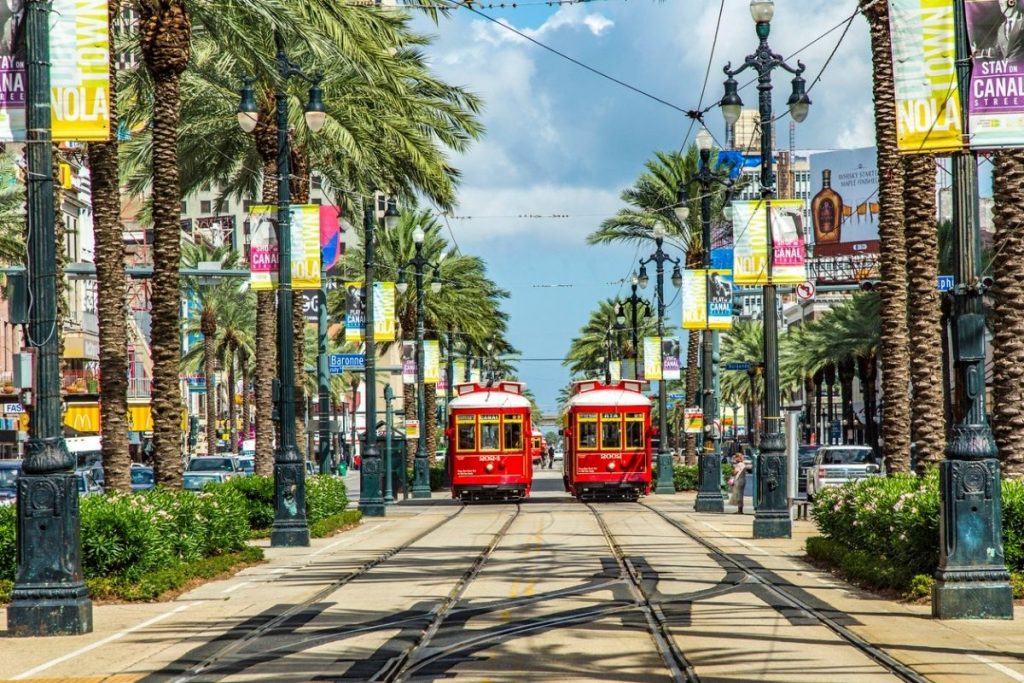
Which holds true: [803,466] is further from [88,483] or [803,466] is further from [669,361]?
[88,483]

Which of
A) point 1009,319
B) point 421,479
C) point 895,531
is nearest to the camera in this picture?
point 895,531

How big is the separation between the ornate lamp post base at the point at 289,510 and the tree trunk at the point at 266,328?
7.39 metres

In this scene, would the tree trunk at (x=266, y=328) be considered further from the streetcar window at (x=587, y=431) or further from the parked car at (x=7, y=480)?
the streetcar window at (x=587, y=431)

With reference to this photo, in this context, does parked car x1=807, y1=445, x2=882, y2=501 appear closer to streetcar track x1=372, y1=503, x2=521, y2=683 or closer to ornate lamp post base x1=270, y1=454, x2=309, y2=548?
streetcar track x1=372, y1=503, x2=521, y2=683

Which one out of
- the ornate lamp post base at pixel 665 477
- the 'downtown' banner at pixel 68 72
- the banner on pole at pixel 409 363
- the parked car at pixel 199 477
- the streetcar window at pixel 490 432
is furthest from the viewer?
the banner on pole at pixel 409 363

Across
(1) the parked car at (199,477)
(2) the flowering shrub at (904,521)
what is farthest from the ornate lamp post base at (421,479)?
(2) the flowering shrub at (904,521)

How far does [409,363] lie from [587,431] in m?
11.6

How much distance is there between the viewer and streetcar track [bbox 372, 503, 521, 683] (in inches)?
466

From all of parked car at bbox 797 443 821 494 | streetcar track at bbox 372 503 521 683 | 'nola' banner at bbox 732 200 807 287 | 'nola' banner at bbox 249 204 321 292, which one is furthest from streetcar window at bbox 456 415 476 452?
streetcar track at bbox 372 503 521 683

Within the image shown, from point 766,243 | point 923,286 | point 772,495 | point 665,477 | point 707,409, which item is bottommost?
point 665,477

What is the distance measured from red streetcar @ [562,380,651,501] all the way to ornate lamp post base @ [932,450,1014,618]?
1249 inches

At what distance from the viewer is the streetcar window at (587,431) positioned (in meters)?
47.3

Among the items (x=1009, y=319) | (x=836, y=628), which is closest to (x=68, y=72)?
(x=836, y=628)

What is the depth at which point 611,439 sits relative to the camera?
1873 inches
